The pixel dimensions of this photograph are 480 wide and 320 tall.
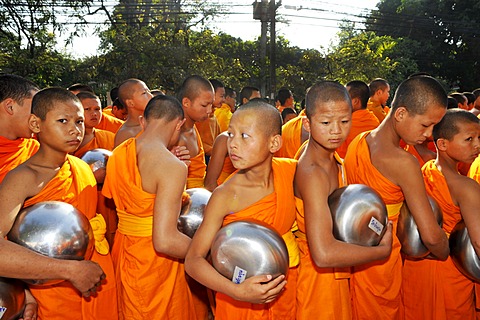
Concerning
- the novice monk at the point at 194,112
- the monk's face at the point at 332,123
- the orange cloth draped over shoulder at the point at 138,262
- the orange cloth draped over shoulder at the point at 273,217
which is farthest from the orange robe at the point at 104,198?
the monk's face at the point at 332,123

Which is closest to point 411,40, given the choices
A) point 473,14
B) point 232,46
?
point 473,14

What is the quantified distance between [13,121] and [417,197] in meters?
3.22

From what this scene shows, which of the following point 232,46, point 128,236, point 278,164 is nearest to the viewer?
point 278,164

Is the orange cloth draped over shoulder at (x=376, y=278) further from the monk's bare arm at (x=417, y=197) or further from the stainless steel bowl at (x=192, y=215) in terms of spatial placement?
the stainless steel bowl at (x=192, y=215)

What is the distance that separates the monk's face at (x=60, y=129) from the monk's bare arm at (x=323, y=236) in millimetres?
1647

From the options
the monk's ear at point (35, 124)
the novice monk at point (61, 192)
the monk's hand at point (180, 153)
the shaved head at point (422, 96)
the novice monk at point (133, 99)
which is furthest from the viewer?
the novice monk at point (133, 99)

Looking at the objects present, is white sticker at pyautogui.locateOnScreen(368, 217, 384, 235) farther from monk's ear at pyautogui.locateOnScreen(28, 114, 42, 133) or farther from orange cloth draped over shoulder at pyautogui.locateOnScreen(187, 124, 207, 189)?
orange cloth draped over shoulder at pyautogui.locateOnScreen(187, 124, 207, 189)

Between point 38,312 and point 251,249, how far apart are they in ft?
5.63

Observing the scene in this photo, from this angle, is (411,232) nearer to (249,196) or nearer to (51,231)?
(249,196)

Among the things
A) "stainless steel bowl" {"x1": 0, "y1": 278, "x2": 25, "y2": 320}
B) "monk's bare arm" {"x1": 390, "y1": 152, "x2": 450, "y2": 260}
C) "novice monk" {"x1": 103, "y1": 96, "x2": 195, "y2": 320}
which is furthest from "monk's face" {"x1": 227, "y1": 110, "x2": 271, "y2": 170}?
"stainless steel bowl" {"x1": 0, "y1": 278, "x2": 25, "y2": 320}

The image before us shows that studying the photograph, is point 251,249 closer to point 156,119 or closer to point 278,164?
point 278,164

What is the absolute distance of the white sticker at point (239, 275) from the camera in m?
2.49

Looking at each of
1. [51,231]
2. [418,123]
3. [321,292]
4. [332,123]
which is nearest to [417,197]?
[418,123]

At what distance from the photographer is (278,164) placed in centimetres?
308
